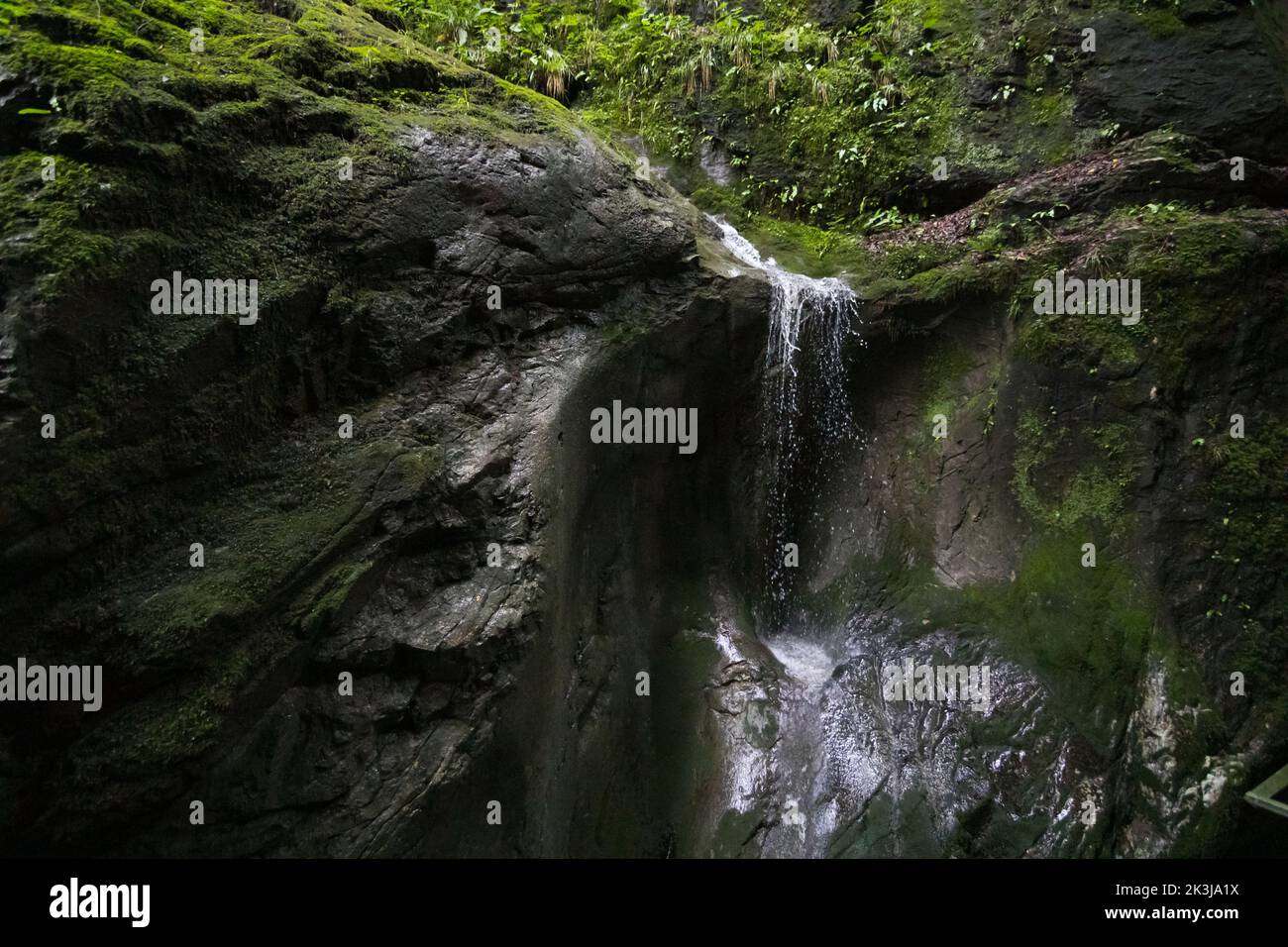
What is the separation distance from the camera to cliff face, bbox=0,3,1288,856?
3.92m

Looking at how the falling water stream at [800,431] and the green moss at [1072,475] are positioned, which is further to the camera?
the falling water stream at [800,431]

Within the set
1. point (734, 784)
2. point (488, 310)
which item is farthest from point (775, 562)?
point (488, 310)

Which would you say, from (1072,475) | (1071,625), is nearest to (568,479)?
(1071,625)

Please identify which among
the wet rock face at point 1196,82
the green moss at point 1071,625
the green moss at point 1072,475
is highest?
the wet rock face at point 1196,82

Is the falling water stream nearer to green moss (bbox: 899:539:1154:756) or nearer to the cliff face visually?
the cliff face

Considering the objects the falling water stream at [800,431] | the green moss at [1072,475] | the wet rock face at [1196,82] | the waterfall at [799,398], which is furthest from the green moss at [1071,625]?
the wet rock face at [1196,82]

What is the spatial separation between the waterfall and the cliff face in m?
0.17

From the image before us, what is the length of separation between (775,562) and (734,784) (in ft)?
8.15

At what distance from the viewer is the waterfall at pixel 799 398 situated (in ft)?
25.1

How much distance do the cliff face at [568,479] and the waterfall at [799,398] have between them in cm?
17

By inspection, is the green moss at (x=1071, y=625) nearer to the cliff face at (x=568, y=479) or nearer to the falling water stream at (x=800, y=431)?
the cliff face at (x=568, y=479)

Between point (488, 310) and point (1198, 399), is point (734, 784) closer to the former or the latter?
point (488, 310)

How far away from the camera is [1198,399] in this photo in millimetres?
6359

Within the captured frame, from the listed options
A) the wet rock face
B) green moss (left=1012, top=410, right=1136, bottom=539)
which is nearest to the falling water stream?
green moss (left=1012, top=410, right=1136, bottom=539)
